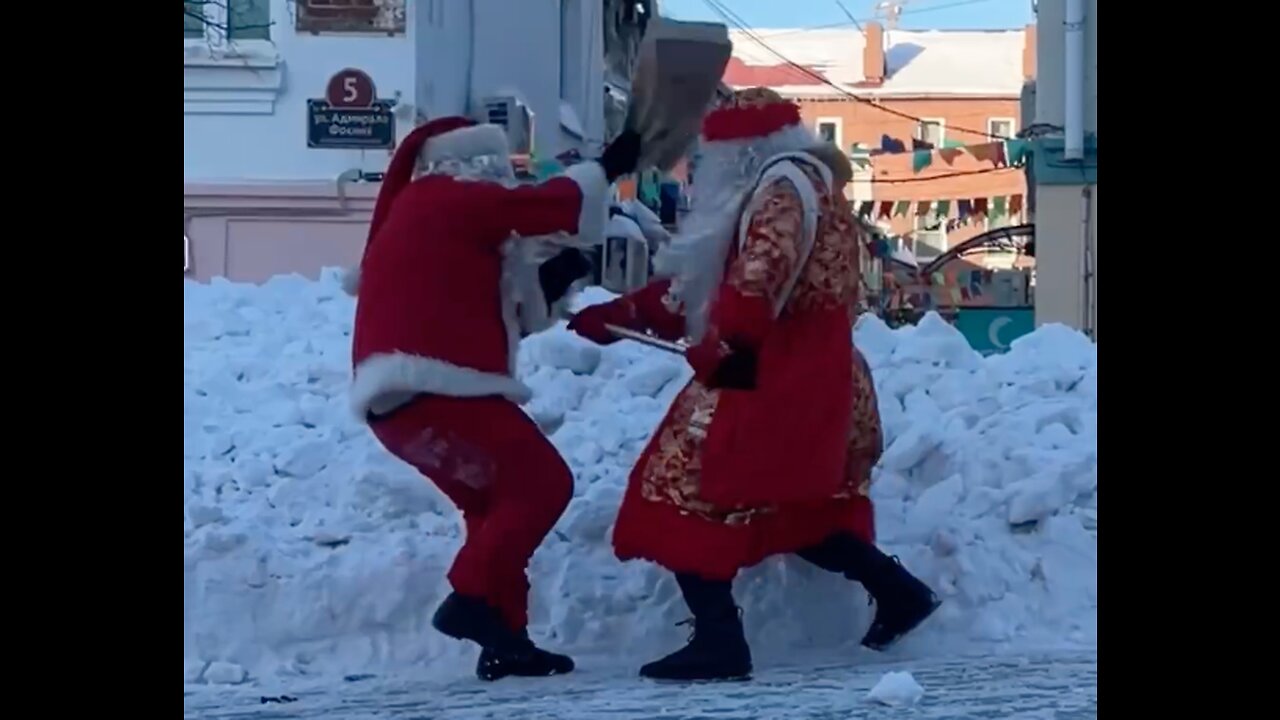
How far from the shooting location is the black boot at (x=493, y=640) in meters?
4.84

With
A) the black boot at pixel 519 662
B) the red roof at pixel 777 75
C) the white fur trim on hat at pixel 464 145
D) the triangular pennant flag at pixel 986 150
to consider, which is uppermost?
the red roof at pixel 777 75

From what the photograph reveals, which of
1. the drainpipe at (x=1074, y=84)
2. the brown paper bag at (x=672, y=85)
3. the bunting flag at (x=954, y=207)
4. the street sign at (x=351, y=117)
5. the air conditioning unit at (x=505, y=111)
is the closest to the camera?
the brown paper bag at (x=672, y=85)

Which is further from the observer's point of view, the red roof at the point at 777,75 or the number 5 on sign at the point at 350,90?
the red roof at the point at 777,75

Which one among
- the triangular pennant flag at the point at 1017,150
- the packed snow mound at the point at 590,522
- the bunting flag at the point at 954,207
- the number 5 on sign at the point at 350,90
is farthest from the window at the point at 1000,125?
the packed snow mound at the point at 590,522

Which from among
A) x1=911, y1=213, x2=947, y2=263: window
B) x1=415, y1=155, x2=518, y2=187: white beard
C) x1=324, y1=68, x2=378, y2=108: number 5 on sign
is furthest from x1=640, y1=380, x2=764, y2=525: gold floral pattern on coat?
x1=911, y1=213, x2=947, y2=263: window

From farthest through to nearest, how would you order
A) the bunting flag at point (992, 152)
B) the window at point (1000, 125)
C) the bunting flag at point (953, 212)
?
the window at point (1000, 125) < the bunting flag at point (953, 212) < the bunting flag at point (992, 152)

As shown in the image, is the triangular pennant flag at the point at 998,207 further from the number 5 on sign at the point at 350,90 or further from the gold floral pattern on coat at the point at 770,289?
the gold floral pattern on coat at the point at 770,289

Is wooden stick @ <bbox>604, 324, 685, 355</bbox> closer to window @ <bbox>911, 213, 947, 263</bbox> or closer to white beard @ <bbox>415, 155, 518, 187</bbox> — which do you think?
white beard @ <bbox>415, 155, 518, 187</bbox>

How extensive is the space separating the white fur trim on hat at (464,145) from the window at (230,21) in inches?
432

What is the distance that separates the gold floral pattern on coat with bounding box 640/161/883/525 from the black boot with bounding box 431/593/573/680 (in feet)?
1.63

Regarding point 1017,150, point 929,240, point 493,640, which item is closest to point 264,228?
point 1017,150
